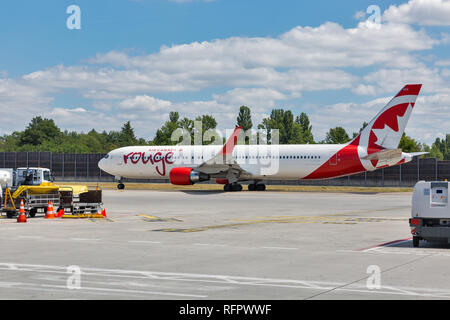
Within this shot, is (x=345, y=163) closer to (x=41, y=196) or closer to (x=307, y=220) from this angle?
(x=307, y=220)

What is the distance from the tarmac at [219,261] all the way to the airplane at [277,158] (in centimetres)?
2662

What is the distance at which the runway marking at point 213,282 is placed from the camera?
9.68 metres

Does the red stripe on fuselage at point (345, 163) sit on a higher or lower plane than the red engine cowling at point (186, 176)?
higher

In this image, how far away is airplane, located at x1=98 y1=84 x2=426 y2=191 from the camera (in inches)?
1964

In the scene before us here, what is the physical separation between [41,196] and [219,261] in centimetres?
1643

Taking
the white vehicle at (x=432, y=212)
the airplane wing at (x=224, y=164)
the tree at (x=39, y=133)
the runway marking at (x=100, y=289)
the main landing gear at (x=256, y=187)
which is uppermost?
the tree at (x=39, y=133)

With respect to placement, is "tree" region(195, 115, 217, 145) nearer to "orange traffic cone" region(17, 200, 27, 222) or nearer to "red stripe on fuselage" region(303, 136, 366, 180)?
"red stripe on fuselage" region(303, 136, 366, 180)

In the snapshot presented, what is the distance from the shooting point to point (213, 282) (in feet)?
35.0

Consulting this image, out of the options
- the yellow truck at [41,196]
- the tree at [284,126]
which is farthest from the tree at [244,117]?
the yellow truck at [41,196]

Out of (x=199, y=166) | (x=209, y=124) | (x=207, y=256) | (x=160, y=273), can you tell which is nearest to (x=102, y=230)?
(x=207, y=256)

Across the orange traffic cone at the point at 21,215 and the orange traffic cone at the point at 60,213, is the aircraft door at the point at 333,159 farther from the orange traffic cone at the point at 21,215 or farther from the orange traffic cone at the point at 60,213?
the orange traffic cone at the point at 21,215

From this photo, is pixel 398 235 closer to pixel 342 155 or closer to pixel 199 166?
pixel 342 155

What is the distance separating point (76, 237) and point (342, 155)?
36.7m
